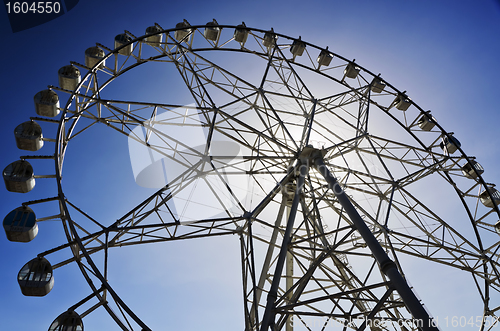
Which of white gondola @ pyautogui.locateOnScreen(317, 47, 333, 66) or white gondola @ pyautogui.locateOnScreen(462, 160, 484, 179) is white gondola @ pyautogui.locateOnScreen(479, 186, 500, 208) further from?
white gondola @ pyautogui.locateOnScreen(317, 47, 333, 66)

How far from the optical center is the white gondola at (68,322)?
9.28m

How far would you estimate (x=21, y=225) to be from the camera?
11.5m

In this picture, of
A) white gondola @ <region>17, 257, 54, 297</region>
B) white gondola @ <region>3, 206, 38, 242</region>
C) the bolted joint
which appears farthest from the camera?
white gondola @ <region>3, 206, 38, 242</region>

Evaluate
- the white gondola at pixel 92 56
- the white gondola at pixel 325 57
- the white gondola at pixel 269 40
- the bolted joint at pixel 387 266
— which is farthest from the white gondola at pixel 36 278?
the white gondola at pixel 325 57

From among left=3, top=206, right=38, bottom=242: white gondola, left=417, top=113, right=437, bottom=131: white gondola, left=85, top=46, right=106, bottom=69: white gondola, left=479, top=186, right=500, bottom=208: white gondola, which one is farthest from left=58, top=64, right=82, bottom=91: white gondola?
left=479, top=186, right=500, bottom=208: white gondola

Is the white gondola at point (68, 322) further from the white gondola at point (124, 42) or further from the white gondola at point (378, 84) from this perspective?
the white gondola at point (378, 84)

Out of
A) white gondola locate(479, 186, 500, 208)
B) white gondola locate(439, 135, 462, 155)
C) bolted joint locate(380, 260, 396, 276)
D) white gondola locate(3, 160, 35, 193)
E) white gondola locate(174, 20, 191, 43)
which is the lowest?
bolted joint locate(380, 260, 396, 276)

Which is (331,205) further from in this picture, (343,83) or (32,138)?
(32,138)

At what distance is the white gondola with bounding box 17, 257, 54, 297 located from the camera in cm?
1034

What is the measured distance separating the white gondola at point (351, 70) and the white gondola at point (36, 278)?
1613 centimetres

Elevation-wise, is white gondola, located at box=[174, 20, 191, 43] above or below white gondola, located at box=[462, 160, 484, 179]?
above

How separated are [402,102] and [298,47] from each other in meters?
6.29

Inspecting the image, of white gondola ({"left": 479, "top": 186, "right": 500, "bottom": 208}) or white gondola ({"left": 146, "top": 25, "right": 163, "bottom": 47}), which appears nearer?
white gondola ({"left": 146, "top": 25, "right": 163, "bottom": 47})

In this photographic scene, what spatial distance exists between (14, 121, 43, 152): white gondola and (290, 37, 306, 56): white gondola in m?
12.2
